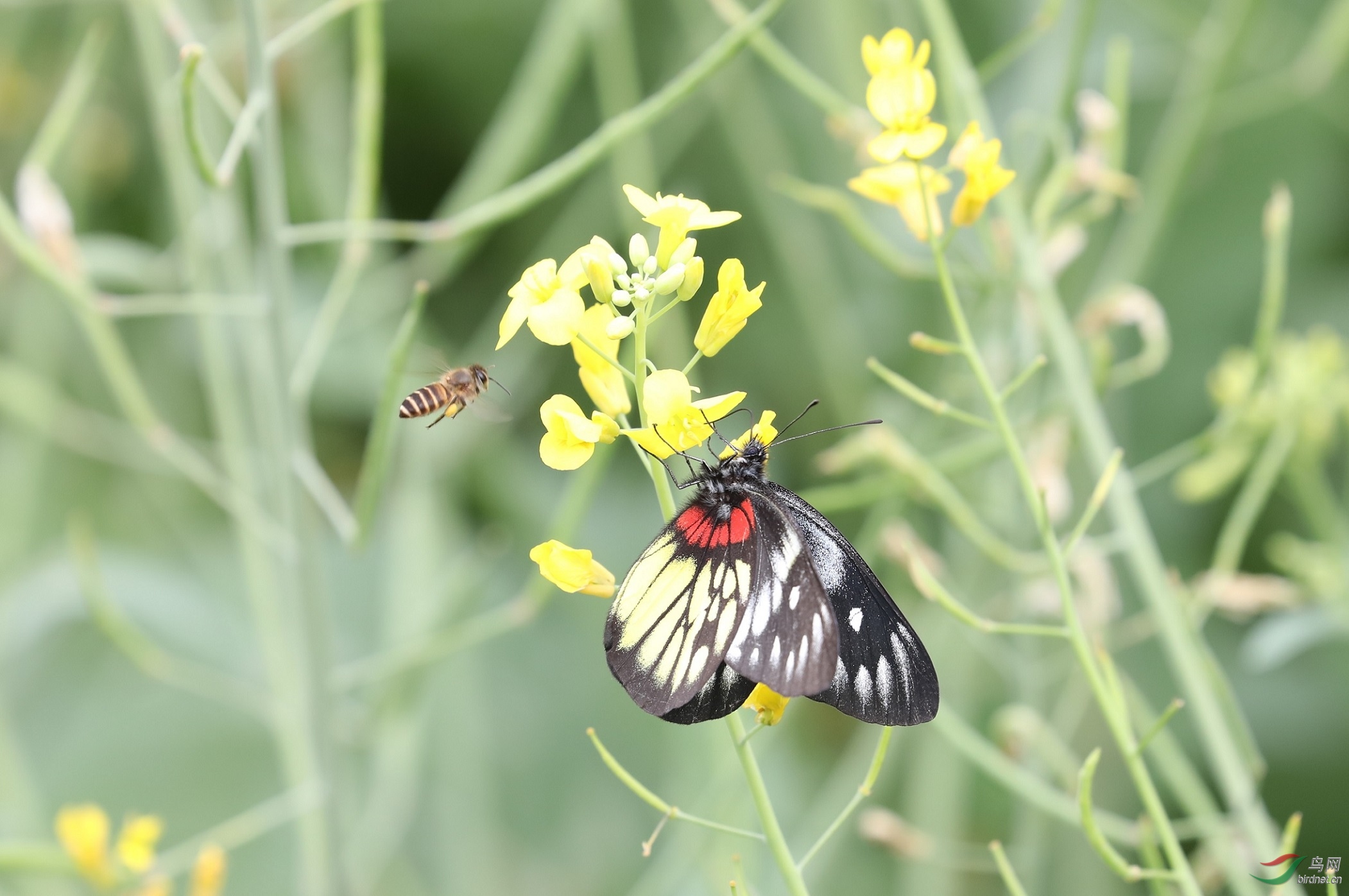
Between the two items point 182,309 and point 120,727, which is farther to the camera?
point 120,727

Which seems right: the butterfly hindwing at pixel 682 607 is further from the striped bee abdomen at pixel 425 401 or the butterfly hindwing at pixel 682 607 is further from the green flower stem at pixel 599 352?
the striped bee abdomen at pixel 425 401

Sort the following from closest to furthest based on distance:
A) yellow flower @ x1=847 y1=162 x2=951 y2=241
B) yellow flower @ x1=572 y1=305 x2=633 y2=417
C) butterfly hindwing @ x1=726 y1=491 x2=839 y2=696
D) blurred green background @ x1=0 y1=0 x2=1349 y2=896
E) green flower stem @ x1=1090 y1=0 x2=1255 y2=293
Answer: butterfly hindwing @ x1=726 y1=491 x2=839 y2=696
yellow flower @ x1=572 y1=305 x2=633 y2=417
yellow flower @ x1=847 y1=162 x2=951 y2=241
green flower stem @ x1=1090 y1=0 x2=1255 y2=293
blurred green background @ x1=0 y1=0 x2=1349 y2=896

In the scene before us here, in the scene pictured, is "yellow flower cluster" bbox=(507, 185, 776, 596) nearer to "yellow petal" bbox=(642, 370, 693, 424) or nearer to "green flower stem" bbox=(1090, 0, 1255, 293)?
"yellow petal" bbox=(642, 370, 693, 424)

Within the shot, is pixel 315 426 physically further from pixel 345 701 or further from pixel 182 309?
pixel 182 309

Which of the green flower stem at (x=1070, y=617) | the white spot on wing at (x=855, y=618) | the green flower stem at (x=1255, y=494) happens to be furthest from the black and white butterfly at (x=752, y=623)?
the green flower stem at (x=1255, y=494)

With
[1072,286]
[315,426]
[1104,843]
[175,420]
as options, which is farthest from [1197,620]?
[175,420]

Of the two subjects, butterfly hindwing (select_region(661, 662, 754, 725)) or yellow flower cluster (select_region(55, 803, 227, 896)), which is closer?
butterfly hindwing (select_region(661, 662, 754, 725))

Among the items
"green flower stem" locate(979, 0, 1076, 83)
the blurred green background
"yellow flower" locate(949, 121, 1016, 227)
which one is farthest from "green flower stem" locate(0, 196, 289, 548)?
"green flower stem" locate(979, 0, 1076, 83)
